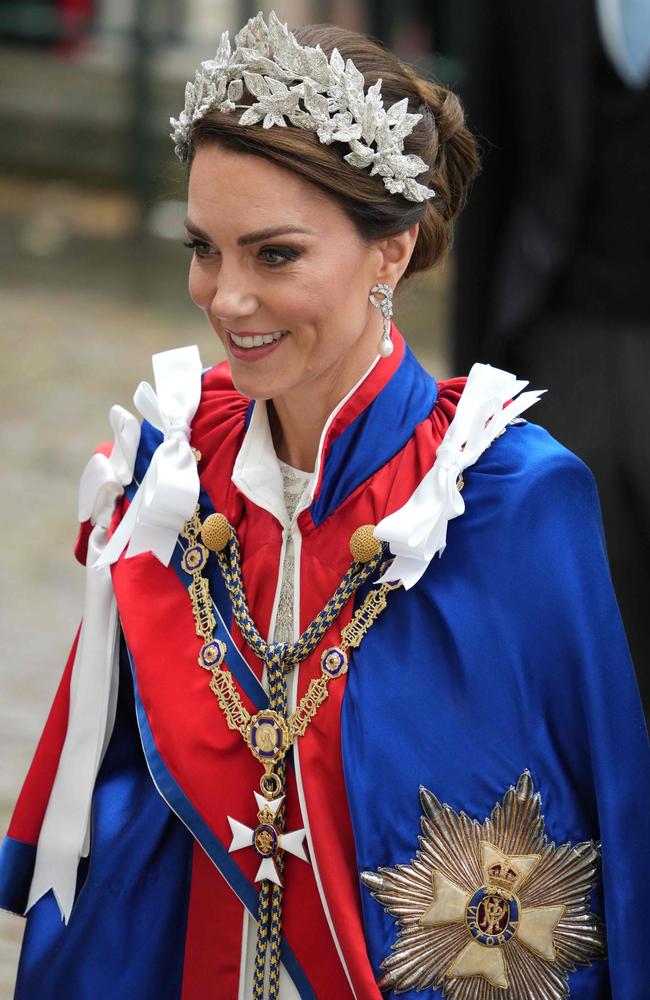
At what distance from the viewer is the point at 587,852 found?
2203 millimetres

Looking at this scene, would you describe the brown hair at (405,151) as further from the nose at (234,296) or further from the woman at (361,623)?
the nose at (234,296)

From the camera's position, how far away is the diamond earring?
2.21m

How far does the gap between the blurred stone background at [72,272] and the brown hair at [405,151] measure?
1881 millimetres

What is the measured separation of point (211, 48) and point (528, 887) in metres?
8.52

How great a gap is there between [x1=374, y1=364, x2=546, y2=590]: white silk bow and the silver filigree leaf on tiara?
291 mm

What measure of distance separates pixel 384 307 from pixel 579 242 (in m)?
1.64

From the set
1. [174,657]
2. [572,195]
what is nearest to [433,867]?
[174,657]

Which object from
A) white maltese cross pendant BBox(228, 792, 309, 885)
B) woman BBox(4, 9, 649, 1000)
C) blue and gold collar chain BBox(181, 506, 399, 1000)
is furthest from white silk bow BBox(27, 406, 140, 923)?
white maltese cross pendant BBox(228, 792, 309, 885)

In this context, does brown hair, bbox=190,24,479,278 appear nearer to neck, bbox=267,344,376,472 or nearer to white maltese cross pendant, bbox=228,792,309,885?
neck, bbox=267,344,376,472

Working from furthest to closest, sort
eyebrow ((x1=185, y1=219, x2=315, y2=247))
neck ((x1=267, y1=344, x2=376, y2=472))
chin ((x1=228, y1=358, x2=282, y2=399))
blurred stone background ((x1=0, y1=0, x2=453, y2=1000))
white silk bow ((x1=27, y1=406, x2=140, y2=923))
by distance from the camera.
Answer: blurred stone background ((x1=0, y1=0, x2=453, y2=1000)), white silk bow ((x1=27, y1=406, x2=140, y2=923)), neck ((x1=267, y1=344, x2=376, y2=472)), chin ((x1=228, y1=358, x2=282, y2=399)), eyebrow ((x1=185, y1=219, x2=315, y2=247))

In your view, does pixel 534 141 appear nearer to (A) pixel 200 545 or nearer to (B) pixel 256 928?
(A) pixel 200 545

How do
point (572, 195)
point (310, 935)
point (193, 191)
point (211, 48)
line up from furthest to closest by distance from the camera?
point (211, 48)
point (572, 195)
point (310, 935)
point (193, 191)

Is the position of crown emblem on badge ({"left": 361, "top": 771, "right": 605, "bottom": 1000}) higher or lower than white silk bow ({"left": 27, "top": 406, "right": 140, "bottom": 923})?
lower

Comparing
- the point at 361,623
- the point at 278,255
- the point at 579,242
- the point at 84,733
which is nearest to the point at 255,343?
the point at 278,255
